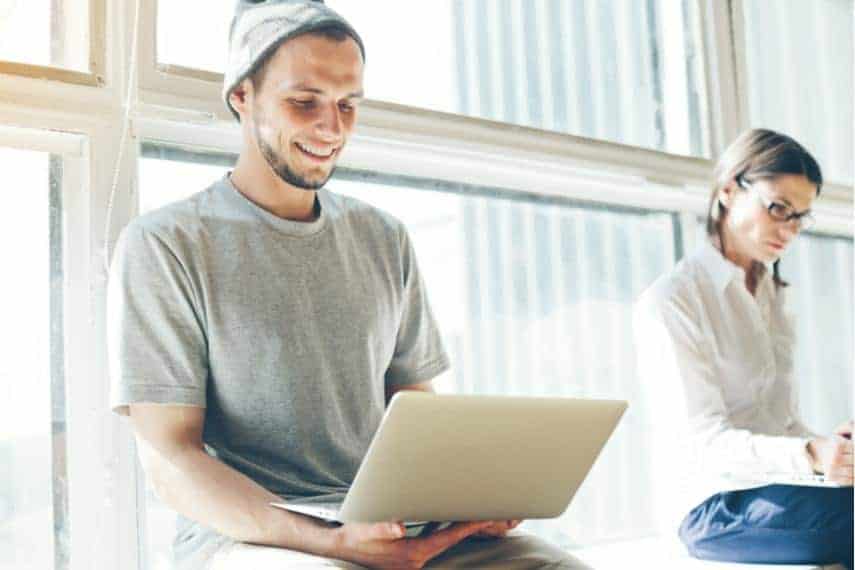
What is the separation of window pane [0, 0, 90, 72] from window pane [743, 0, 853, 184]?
1.96 meters

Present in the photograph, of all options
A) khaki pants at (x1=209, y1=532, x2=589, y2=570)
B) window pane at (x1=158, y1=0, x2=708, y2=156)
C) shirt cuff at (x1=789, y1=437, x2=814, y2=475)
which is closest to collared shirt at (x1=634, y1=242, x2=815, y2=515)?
shirt cuff at (x1=789, y1=437, x2=814, y2=475)

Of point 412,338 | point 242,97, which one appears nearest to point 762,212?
point 412,338

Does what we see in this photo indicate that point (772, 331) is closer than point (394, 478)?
No

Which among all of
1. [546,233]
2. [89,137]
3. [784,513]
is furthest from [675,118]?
[89,137]

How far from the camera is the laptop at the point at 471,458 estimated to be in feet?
4.56

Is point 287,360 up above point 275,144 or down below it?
below

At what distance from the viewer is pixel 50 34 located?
1.90 meters

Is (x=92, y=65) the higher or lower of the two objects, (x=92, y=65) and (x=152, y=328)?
the higher

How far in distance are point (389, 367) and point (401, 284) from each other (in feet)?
0.50

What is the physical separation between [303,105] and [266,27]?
0.43 feet

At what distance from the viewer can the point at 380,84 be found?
231 cm

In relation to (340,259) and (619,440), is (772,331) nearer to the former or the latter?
(619,440)

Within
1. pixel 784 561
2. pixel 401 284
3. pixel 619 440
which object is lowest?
pixel 784 561

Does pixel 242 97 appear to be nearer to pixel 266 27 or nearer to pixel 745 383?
pixel 266 27
